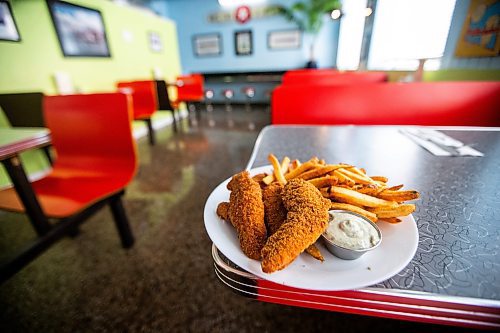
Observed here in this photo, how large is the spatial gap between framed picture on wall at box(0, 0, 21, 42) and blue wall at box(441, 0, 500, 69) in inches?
205

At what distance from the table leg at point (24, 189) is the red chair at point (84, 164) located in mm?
39

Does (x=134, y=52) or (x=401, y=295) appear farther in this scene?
(x=134, y=52)

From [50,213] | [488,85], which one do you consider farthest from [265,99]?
[50,213]

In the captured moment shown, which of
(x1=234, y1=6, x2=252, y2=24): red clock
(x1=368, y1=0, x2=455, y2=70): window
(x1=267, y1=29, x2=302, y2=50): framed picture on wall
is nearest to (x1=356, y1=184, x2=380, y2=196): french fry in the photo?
(x1=368, y1=0, x2=455, y2=70): window

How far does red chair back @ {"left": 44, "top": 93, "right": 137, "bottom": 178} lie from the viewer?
1583 mm

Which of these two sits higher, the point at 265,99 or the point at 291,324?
the point at 265,99

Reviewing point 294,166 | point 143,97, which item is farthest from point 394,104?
point 143,97

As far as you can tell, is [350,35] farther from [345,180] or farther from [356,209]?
[356,209]

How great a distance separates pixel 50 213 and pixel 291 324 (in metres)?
1.55

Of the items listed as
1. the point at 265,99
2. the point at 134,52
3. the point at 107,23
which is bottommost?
the point at 265,99

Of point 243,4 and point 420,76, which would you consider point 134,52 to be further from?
point 420,76

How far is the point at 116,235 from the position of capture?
2.02 metres

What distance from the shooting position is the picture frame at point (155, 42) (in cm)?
562

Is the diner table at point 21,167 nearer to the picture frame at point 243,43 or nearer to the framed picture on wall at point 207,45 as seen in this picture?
the picture frame at point 243,43
